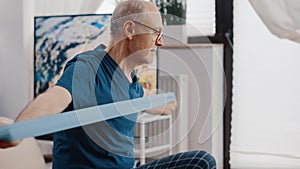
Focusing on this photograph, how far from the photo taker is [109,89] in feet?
4.88

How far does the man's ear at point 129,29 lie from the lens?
4.77 ft

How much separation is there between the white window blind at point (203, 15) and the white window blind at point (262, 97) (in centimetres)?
16

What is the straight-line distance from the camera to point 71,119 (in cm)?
120

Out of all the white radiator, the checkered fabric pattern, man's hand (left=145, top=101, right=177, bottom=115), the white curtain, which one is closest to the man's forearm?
the checkered fabric pattern

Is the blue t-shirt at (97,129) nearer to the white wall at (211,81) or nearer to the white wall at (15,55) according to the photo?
the white wall at (211,81)

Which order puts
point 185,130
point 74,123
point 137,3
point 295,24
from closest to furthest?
point 74,123 < point 137,3 < point 295,24 < point 185,130

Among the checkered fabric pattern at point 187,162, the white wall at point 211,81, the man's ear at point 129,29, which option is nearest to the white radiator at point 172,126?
the white wall at point 211,81

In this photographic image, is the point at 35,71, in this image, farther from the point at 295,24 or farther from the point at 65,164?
the point at 65,164

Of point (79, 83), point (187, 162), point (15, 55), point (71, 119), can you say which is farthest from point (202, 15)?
point (71, 119)

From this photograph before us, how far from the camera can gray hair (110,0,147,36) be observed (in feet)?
4.75

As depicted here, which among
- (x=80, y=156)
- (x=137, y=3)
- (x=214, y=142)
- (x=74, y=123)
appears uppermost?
(x=137, y=3)

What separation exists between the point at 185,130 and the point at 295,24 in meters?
0.90

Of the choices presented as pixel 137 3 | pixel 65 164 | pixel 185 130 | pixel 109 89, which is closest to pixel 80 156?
pixel 65 164

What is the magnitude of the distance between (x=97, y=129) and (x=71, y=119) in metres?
0.26
